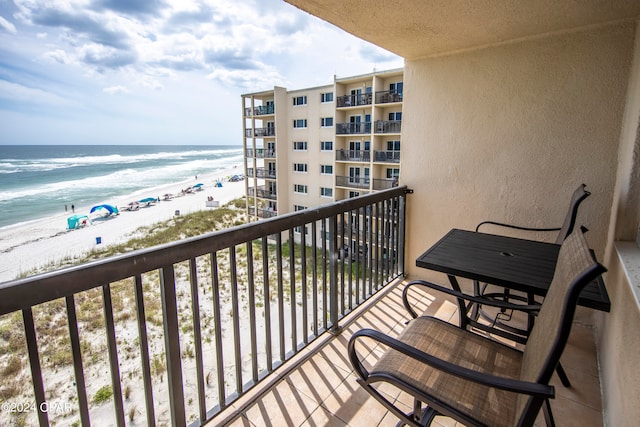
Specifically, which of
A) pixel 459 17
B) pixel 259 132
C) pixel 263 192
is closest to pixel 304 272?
pixel 459 17

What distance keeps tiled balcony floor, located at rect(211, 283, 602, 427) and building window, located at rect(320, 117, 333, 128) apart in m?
16.6

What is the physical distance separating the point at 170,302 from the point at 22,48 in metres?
43.1

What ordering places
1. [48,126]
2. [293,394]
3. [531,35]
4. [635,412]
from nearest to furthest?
[635,412]
[293,394]
[531,35]
[48,126]

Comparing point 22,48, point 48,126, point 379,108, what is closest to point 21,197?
point 22,48

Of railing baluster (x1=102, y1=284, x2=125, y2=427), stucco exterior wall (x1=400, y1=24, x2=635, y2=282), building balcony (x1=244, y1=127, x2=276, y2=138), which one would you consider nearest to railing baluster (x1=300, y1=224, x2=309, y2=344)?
railing baluster (x1=102, y1=284, x2=125, y2=427)

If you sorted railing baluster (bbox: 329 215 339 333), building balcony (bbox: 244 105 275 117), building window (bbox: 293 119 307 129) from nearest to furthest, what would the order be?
railing baluster (bbox: 329 215 339 333)
building window (bbox: 293 119 307 129)
building balcony (bbox: 244 105 275 117)

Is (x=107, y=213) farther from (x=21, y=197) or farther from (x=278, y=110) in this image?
(x=278, y=110)

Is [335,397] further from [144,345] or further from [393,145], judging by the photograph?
[393,145]

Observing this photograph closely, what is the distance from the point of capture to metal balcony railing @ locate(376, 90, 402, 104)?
15117 millimetres

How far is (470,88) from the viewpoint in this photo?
9.19 feet

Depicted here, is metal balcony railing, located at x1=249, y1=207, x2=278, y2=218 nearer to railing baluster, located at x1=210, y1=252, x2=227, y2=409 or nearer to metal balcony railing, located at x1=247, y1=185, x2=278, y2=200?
metal balcony railing, located at x1=247, y1=185, x2=278, y2=200

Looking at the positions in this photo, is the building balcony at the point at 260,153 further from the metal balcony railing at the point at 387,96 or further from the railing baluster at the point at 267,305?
the railing baluster at the point at 267,305

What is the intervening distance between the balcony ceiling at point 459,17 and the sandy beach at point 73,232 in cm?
1499

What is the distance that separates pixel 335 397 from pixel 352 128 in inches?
632
